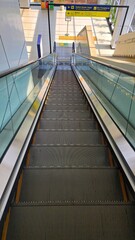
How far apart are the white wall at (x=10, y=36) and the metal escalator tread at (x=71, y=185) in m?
2.92

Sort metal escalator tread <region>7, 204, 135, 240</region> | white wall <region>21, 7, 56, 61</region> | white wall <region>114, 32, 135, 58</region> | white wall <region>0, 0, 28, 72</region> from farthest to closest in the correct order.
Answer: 1. white wall <region>21, 7, 56, 61</region>
2. white wall <region>114, 32, 135, 58</region>
3. white wall <region>0, 0, 28, 72</region>
4. metal escalator tread <region>7, 204, 135, 240</region>

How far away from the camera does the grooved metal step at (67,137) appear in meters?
2.55

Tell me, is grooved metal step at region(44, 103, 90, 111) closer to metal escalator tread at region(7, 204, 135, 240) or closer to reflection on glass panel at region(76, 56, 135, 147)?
reflection on glass panel at region(76, 56, 135, 147)

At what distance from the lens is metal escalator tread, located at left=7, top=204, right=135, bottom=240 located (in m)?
1.18

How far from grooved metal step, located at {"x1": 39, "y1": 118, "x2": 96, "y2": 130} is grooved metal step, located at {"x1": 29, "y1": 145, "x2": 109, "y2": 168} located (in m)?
0.96

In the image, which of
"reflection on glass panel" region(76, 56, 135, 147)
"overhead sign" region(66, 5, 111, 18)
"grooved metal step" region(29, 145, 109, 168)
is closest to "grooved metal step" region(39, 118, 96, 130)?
"reflection on glass panel" region(76, 56, 135, 147)


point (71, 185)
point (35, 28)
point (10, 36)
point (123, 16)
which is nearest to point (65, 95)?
point (10, 36)

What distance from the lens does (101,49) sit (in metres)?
14.3

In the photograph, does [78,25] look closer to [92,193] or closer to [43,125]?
[43,125]

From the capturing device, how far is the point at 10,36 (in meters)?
4.59

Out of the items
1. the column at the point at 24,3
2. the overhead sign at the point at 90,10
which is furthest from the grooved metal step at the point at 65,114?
the column at the point at 24,3

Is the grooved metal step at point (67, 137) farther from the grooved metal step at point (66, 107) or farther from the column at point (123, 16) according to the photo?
the column at point (123, 16)

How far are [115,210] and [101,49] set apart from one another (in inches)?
581

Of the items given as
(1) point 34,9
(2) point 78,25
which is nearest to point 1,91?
(2) point 78,25
